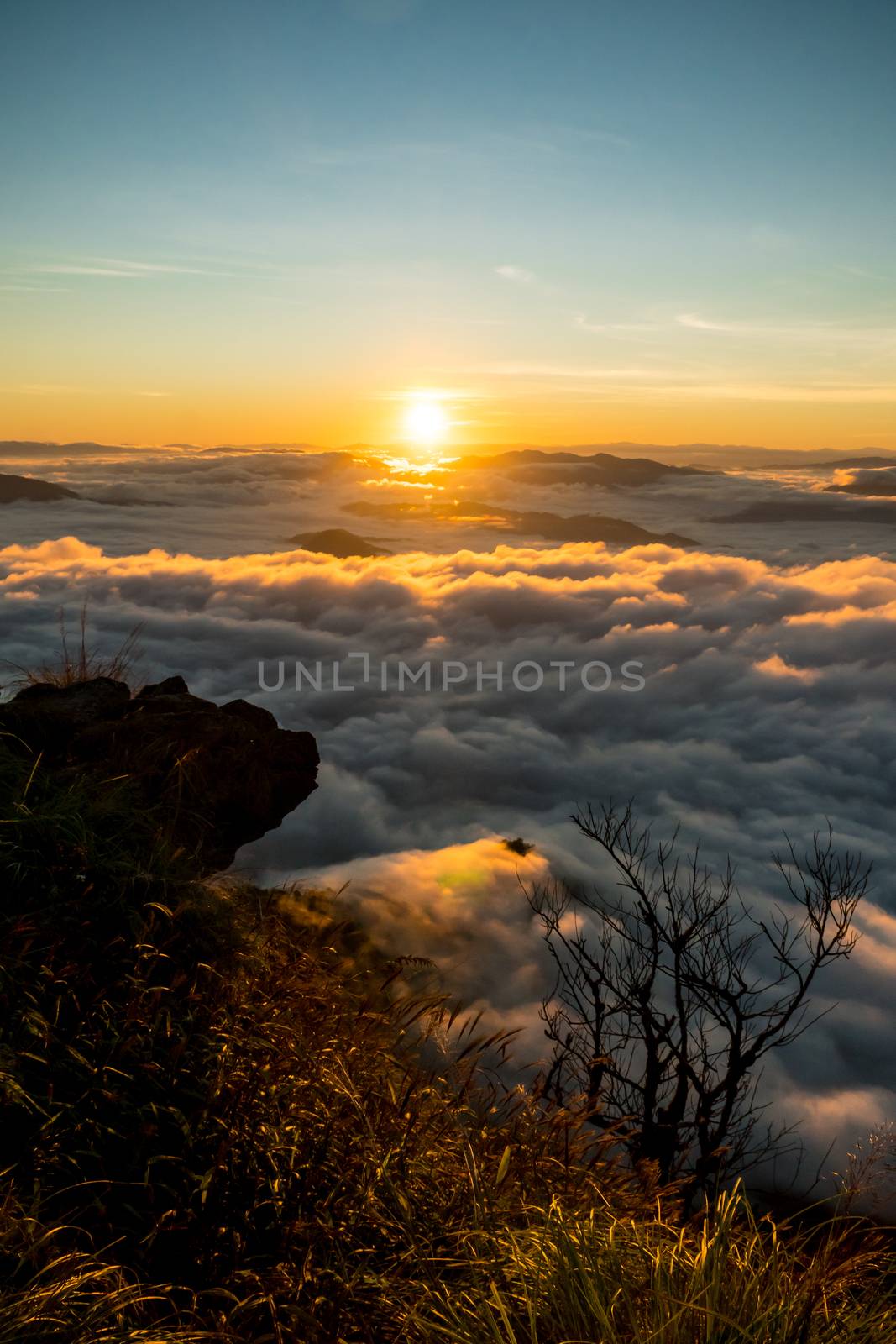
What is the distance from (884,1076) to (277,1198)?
295 ft

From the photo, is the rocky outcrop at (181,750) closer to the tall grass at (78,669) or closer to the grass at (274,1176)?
the tall grass at (78,669)

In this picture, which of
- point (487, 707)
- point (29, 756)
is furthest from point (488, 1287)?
point (487, 707)

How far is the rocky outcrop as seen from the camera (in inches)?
376

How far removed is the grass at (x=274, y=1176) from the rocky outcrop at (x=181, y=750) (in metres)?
1.48

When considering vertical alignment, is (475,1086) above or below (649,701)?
above

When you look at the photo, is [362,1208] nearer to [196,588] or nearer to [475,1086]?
[475,1086]

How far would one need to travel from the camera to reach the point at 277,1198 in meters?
4.63

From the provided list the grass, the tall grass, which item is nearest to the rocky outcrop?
the tall grass

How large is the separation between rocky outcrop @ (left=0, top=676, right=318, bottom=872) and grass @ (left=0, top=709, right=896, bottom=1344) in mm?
1480

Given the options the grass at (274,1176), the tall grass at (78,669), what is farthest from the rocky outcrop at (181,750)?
the grass at (274,1176)

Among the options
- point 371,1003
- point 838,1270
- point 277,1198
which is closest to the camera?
point 838,1270

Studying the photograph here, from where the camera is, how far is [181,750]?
11.3 metres

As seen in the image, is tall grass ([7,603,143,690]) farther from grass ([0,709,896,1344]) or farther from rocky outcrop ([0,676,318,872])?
grass ([0,709,896,1344])

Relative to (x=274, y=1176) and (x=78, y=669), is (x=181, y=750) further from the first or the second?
(x=274, y=1176)
